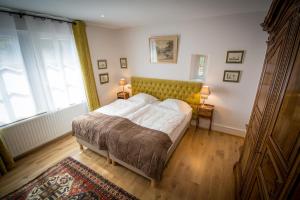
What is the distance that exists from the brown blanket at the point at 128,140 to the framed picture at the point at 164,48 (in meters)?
1.98

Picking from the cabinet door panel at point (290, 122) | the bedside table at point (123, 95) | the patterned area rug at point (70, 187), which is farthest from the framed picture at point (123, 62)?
the cabinet door panel at point (290, 122)

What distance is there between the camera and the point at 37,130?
264cm

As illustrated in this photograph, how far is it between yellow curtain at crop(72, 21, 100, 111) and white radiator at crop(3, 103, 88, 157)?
16.0 inches

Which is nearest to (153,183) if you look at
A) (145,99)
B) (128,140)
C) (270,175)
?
(128,140)

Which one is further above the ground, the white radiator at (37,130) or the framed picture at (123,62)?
the framed picture at (123,62)

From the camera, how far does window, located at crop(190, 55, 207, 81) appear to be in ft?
10.8

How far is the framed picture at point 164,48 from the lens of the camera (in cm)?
329

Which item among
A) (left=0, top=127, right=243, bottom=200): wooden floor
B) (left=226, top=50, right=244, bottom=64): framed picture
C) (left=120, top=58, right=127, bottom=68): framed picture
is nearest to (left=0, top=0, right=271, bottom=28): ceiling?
(left=226, top=50, right=244, bottom=64): framed picture

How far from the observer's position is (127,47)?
404 centimetres

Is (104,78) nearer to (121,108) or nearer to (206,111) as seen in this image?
(121,108)

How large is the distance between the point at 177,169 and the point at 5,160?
2910 millimetres

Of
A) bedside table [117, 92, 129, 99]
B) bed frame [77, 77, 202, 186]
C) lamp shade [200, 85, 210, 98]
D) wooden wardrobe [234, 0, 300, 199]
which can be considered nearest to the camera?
wooden wardrobe [234, 0, 300, 199]

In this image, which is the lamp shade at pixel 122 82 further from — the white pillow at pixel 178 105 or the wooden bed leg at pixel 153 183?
the wooden bed leg at pixel 153 183

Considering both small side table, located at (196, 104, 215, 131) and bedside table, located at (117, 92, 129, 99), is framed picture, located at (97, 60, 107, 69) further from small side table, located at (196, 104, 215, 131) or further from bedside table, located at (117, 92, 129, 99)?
small side table, located at (196, 104, 215, 131)
